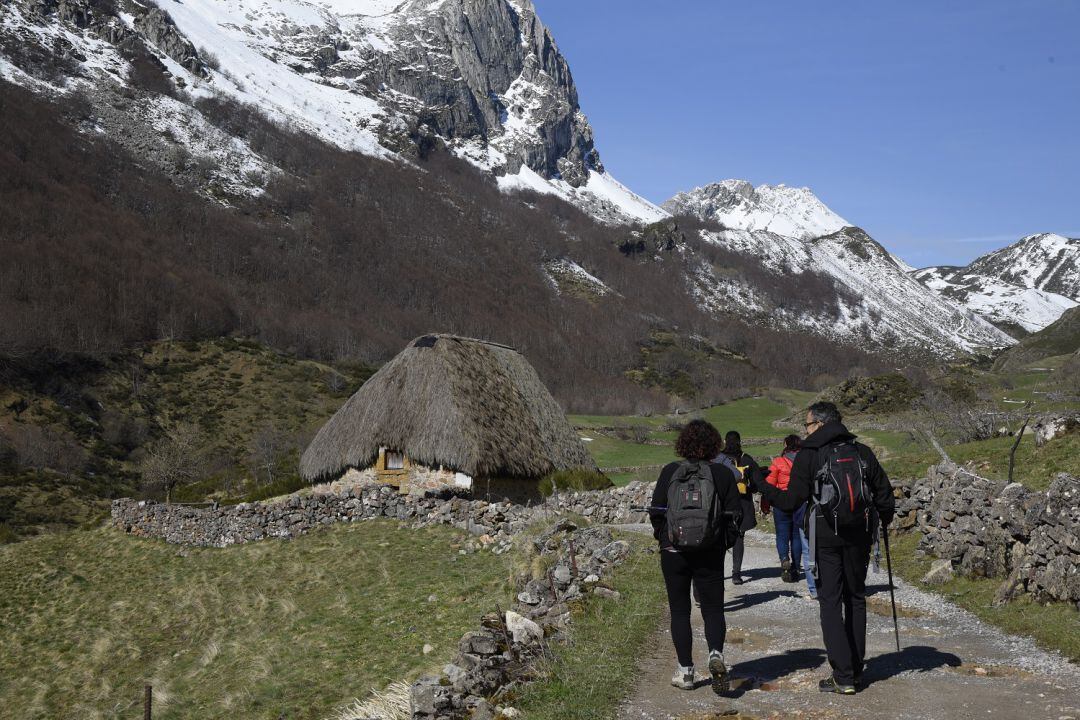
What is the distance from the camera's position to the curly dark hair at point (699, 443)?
6.51 meters

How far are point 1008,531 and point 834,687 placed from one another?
5.19 m

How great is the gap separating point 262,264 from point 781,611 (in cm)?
14331

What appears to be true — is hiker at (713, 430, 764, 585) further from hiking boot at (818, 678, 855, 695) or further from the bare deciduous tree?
the bare deciduous tree

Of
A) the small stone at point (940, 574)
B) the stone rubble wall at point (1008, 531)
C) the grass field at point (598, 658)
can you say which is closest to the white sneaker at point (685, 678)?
the grass field at point (598, 658)

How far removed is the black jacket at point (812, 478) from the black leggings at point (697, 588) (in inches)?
27.7

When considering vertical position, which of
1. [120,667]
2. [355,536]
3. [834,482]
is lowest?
[120,667]

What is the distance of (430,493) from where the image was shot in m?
23.8

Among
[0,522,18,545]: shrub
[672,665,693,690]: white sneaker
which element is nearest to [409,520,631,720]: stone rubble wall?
[672,665,693,690]: white sneaker

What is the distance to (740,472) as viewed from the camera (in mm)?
9508

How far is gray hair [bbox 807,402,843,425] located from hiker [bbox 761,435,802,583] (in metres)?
3.46

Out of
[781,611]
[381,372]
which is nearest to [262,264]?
[381,372]

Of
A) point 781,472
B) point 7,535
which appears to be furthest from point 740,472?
point 7,535

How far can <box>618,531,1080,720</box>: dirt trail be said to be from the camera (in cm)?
585

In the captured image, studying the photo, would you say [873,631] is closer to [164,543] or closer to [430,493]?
[430,493]
